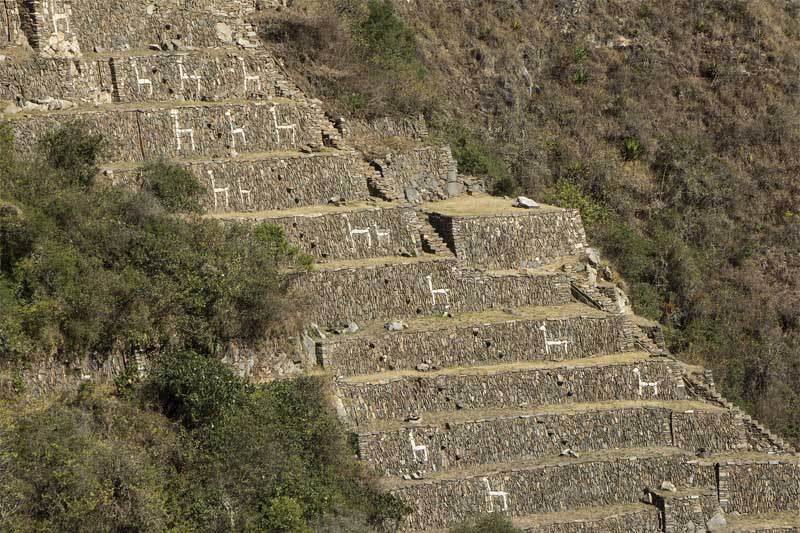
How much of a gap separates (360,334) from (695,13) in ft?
92.4

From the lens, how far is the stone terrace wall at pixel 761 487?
44.9 m

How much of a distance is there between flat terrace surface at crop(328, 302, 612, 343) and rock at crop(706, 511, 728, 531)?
254 inches

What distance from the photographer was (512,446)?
43438 millimetres

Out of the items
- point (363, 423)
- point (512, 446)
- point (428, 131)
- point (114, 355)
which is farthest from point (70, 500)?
point (428, 131)

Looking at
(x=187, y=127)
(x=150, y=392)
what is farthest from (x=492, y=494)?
(x=187, y=127)

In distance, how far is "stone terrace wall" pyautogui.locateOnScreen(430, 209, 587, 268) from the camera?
48.4 m

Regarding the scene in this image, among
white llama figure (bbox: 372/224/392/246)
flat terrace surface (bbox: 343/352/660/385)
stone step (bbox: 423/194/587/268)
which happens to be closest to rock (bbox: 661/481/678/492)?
flat terrace surface (bbox: 343/352/660/385)

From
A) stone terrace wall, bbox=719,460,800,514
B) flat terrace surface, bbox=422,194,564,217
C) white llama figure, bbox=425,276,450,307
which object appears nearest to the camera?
stone terrace wall, bbox=719,460,800,514

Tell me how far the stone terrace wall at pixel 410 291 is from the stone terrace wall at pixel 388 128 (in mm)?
7593

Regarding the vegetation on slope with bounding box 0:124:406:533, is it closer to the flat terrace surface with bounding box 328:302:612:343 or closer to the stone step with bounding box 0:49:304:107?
the flat terrace surface with bounding box 328:302:612:343

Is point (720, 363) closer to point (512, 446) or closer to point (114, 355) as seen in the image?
point (512, 446)

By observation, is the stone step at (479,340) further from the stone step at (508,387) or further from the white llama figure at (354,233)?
the white llama figure at (354,233)

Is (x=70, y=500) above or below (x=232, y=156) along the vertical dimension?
below

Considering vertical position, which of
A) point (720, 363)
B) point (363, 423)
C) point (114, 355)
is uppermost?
point (114, 355)
